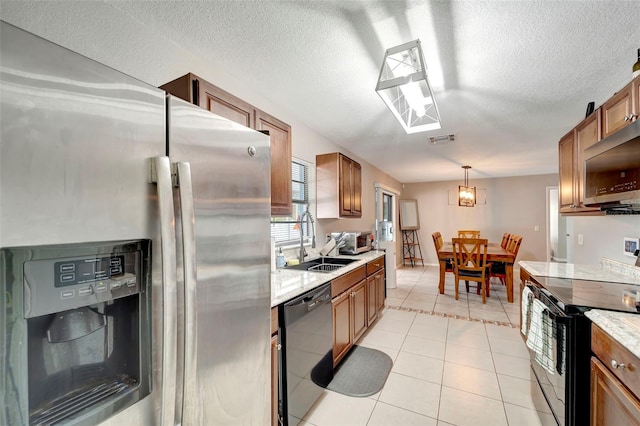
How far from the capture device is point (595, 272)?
2.22 metres

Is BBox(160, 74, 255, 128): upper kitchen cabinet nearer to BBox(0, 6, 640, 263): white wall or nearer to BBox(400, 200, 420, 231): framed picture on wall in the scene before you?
BBox(0, 6, 640, 263): white wall

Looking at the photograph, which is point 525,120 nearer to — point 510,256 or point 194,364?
point 510,256

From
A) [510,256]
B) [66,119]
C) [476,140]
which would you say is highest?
[476,140]

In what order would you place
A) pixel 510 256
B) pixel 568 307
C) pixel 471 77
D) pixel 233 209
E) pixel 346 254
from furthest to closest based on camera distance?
1. pixel 510 256
2. pixel 346 254
3. pixel 471 77
4. pixel 568 307
5. pixel 233 209

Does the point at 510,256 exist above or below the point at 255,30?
below

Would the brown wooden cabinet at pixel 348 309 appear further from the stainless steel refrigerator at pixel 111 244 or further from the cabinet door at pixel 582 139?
the cabinet door at pixel 582 139

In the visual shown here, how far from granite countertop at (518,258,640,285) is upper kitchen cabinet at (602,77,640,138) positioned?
41.2 inches

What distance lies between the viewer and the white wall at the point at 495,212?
6551 millimetres

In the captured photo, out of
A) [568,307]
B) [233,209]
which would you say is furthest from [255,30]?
[568,307]

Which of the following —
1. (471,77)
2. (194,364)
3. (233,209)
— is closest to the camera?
(194,364)

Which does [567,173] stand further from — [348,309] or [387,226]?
[387,226]

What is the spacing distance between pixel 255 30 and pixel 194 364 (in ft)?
5.68

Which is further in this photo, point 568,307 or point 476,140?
point 476,140

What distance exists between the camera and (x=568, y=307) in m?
1.37
